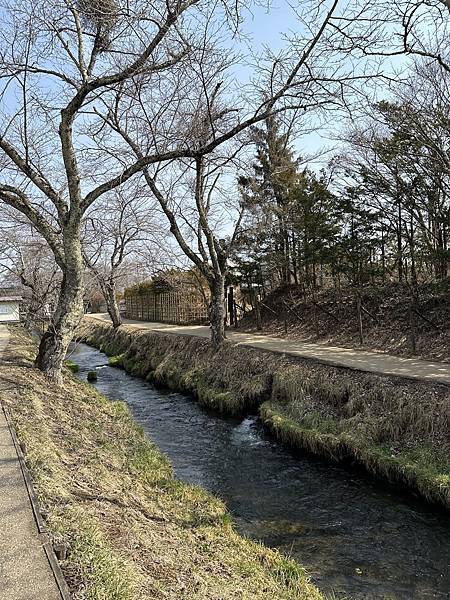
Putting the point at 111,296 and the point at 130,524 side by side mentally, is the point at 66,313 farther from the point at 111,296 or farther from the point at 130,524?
the point at 111,296

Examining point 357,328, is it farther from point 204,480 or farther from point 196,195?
point 204,480

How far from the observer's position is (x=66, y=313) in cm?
838

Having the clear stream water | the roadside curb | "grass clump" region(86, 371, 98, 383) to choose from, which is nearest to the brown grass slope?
the clear stream water

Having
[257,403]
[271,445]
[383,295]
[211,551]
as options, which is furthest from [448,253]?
[211,551]

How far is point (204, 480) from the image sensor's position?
22.4ft

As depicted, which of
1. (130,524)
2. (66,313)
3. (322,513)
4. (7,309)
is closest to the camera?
(130,524)

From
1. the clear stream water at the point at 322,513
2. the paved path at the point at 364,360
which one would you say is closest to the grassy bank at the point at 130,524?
the clear stream water at the point at 322,513

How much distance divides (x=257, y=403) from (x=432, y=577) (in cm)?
631

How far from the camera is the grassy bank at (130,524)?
305cm

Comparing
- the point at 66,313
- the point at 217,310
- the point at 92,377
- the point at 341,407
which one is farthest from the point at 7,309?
the point at 341,407

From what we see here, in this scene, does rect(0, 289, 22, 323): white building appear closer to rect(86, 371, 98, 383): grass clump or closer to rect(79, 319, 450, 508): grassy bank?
rect(86, 371, 98, 383): grass clump

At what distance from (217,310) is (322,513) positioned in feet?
27.1

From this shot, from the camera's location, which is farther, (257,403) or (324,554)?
(257,403)

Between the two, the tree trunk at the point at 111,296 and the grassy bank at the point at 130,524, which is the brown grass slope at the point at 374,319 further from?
the tree trunk at the point at 111,296
